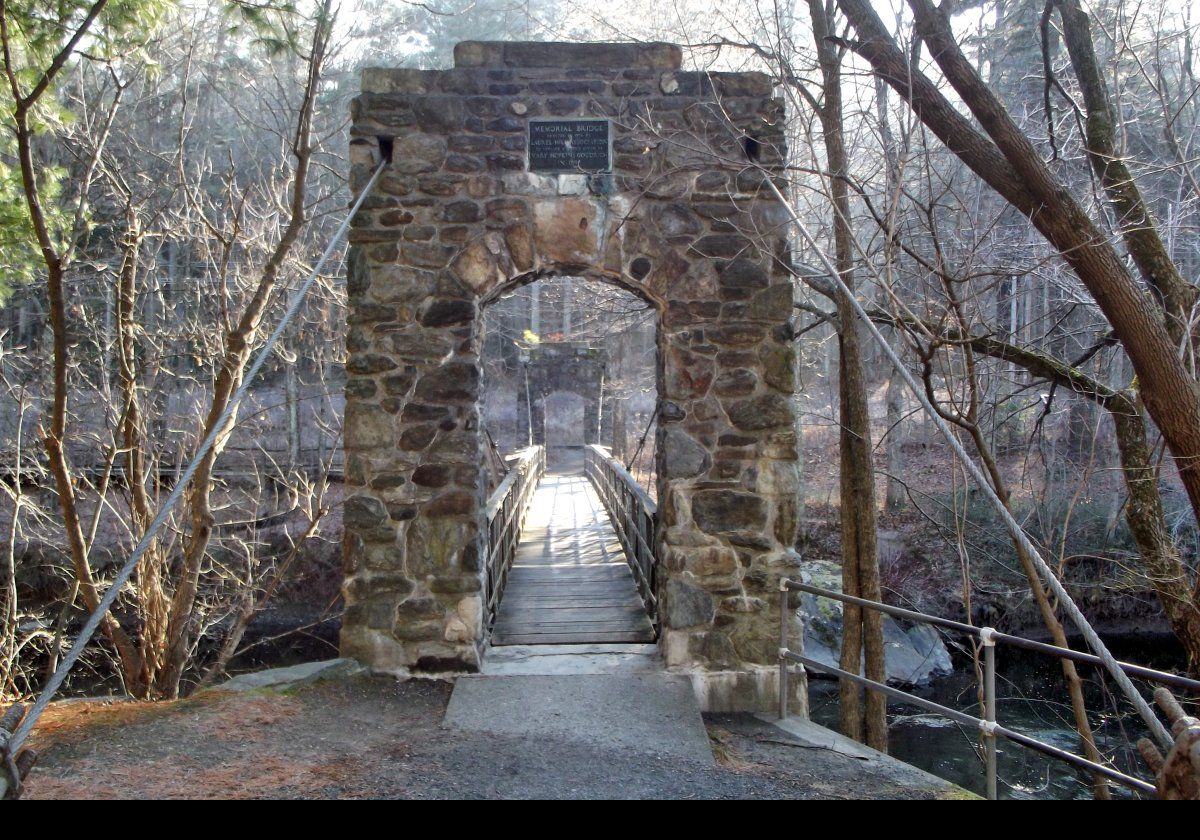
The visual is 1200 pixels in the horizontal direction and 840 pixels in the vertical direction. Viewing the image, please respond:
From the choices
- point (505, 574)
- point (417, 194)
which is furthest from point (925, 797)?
point (505, 574)

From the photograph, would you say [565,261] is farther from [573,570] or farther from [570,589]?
[573,570]

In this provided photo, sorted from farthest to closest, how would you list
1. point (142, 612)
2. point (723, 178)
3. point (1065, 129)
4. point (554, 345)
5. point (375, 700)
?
point (554, 345) < point (1065, 129) < point (142, 612) < point (723, 178) < point (375, 700)

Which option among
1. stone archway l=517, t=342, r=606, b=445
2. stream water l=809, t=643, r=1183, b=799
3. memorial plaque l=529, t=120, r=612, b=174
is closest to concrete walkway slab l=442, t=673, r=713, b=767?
memorial plaque l=529, t=120, r=612, b=174

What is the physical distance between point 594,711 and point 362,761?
3.84ft

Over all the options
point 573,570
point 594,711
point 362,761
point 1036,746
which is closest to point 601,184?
point 594,711

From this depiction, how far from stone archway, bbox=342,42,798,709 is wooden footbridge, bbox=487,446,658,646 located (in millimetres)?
1060

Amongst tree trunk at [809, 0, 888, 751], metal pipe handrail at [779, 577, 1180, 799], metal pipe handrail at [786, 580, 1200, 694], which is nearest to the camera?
metal pipe handrail at [786, 580, 1200, 694]

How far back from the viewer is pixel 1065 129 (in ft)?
25.6

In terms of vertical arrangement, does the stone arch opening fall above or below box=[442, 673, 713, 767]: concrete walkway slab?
above

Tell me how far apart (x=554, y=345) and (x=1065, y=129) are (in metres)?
15.1

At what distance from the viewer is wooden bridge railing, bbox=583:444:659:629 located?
21.1 ft

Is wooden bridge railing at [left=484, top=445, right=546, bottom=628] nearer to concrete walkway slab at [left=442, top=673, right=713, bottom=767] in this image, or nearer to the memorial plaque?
concrete walkway slab at [left=442, top=673, right=713, bottom=767]

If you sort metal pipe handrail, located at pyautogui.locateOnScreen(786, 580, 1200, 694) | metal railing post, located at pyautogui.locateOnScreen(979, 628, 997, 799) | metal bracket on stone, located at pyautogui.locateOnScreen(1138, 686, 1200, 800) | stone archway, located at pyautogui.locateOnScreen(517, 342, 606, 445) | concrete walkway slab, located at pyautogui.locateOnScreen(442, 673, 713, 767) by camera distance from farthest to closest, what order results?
stone archway, located at pyautogui.locateOnScreen(517, 342, 606, 445)
concrete walkway slab, located at pyautogui.locateOnScreen(442, 673, 713, 767)
metal railing post, located at pyautogui.locateOnScreen(979, 628, 997, 799)
metal pipe handrail, located at pyautogui.locateOnScreen(786, 580, 1200, 694)
metal bracket on stone, located at pyautogui.locateOnScreen(1138, 686, 1200, 800)

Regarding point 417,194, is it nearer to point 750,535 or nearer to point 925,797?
point 750,535
